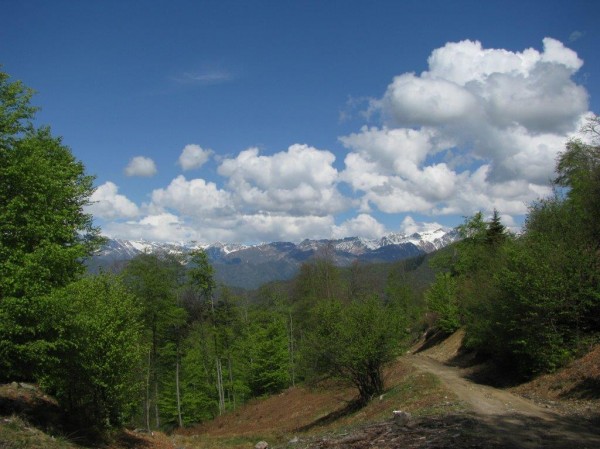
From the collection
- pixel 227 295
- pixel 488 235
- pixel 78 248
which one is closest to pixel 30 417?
pixel 78 248

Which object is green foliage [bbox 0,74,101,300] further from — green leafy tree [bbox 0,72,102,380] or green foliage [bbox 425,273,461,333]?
green foliage [bbox 425,273,461,333]

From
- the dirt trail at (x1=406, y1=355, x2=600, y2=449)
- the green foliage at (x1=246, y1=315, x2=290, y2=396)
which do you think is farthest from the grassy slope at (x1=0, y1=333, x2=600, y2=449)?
the green foliage at (x1=246, y1=315, x2=290, y2=396)

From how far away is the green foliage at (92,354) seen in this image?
17125 millimetres

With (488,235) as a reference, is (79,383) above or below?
below

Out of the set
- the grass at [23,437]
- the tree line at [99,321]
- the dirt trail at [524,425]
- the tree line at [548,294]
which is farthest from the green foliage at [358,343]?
the grass at [23,437]

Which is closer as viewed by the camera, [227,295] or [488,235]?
[227,295]

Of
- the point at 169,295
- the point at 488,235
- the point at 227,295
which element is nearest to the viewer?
the point at 169,295

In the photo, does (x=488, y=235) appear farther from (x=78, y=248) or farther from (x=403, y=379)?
(x=78, y=248)

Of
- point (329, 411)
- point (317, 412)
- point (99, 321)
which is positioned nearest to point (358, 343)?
point (329, 411)

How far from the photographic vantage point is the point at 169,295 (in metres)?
34.1

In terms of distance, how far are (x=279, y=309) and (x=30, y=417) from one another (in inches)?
1451

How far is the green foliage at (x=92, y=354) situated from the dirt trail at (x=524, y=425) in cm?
1356

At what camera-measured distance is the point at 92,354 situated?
58.4ft

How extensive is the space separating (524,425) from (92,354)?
51.4 feet
